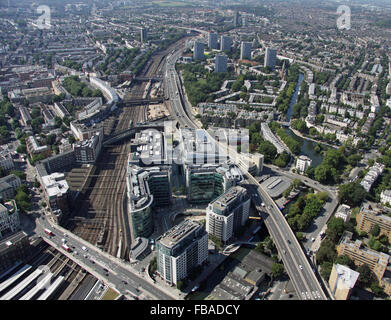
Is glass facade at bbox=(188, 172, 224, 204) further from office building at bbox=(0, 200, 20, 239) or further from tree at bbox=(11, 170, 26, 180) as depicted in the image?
tree at bbox=(11, 170, 26, 180)

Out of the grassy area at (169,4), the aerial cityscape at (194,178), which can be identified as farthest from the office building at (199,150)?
the grassy area at (169,4)

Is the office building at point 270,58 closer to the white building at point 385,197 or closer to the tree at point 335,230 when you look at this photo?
the white building at point 385,197

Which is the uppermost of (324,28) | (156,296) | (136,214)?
(324,28)

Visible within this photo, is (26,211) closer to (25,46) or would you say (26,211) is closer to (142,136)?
(142,136)

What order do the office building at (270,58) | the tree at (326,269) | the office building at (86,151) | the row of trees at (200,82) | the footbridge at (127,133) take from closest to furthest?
the tree at (326,269), the office building at (86,151), the footbridge at (127,133), the row of trees at (200,82), the office building at (270,58)

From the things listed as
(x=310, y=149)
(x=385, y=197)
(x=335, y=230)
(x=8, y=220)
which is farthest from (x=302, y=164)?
(x=8, y=220)

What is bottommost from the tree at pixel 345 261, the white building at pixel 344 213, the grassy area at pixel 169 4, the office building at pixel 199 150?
the tree at pixel 345 261

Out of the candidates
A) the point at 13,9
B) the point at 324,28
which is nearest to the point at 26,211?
the point at 324,28
